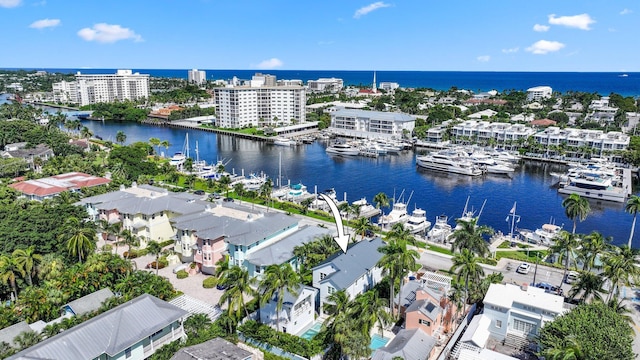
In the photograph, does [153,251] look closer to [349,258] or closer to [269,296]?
[269,296]

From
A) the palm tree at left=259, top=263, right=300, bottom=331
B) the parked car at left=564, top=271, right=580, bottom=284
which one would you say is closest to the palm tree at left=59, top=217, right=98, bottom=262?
the palm tree at left=259, top=263, right=300, bottom=331

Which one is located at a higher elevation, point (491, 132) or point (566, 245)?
point (491, 132)

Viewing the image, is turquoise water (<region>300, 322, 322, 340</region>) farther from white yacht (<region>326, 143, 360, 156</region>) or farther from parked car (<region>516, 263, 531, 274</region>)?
white yacht (<region>326, 143, 360, 156</region>)

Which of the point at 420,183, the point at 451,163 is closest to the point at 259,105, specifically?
the point at 451,163

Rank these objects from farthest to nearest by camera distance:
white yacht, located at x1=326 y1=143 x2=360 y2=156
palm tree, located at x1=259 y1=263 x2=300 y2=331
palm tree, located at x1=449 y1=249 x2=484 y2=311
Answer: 1. white yacht, located at x1=326 y1=143 x2=360 y2=156
2. palm tree, located at x1=449 y1=249 x2=484 y2=311
3. palm tree, located at x1=259 y1=263 x2=300 y2=331

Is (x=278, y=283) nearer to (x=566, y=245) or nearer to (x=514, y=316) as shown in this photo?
(x=514, y=316)
